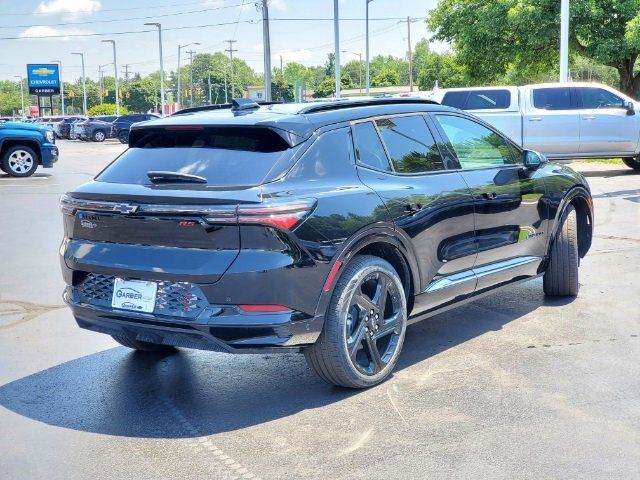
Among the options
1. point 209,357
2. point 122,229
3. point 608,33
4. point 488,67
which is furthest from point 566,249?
point 488,67

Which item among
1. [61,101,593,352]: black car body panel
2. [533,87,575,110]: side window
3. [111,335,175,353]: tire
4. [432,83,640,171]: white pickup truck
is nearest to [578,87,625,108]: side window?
[432,83,640,171]: white pickup truck

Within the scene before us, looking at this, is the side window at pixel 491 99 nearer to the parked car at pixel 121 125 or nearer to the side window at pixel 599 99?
the side window at pixel 599 99

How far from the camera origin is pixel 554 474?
3.69m

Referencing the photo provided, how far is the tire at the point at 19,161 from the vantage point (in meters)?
21.0

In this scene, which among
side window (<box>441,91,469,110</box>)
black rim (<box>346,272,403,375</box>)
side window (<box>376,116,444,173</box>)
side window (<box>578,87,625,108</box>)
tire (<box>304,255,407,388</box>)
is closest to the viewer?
tire (<box>304,255,407,388</box>)

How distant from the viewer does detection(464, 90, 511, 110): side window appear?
18859 mm

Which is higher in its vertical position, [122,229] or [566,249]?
[122,229]

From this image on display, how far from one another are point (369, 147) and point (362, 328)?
1135 millimetres

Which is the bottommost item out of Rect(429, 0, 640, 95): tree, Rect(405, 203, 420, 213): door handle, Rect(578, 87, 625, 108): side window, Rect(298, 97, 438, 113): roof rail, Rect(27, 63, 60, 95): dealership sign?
Rect(405, 203, 420, 213): door handle

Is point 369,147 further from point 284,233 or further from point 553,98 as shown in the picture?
point 553,98

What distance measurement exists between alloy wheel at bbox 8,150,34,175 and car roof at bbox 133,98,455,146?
55.3 feet

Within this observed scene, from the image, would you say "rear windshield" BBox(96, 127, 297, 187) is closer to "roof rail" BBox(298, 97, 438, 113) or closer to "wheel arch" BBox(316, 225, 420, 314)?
"roof rail" BBox(298, 97, 438, 113)

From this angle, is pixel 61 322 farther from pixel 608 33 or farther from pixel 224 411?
pixel 608 33

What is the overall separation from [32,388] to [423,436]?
2.44m
